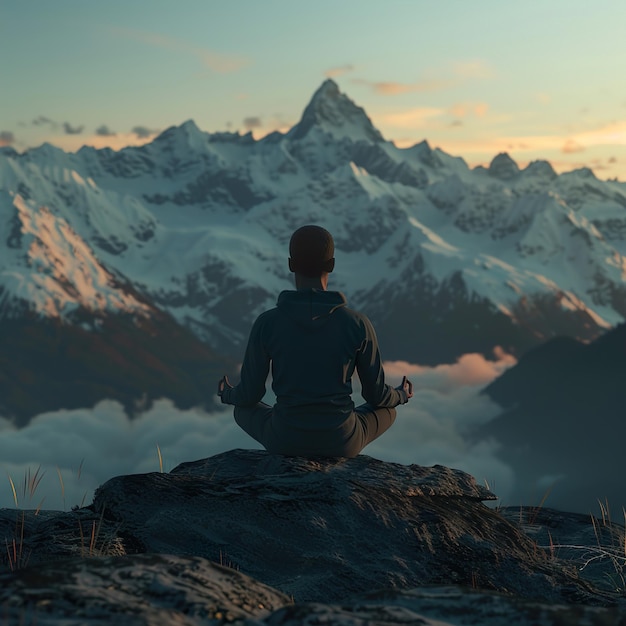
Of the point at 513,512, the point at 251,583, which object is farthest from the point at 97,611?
the point at 513,512

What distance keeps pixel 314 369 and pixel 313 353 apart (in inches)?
5.3

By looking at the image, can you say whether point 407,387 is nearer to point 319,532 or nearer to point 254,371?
point 254,371

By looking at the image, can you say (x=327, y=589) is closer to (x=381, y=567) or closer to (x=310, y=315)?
(x=381, y=567)

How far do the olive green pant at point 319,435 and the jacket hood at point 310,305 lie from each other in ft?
2.72

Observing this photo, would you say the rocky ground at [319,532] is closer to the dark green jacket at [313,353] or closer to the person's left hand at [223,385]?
the dark green jacket at [313,353]

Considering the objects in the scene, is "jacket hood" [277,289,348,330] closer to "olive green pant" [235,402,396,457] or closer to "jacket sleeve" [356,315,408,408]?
"jacket sleeve" [356,315,408,408]

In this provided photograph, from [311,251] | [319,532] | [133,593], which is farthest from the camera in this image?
[311,251]

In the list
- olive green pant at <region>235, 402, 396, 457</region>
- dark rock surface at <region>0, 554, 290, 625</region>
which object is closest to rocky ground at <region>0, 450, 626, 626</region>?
olive green pant at <region>235, 402, 396, 457</region>

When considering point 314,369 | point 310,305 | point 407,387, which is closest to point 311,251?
point 310,305

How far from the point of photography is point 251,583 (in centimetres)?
390

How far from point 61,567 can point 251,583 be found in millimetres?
795

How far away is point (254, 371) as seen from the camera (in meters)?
7.82

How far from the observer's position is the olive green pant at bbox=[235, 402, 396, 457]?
7535mm

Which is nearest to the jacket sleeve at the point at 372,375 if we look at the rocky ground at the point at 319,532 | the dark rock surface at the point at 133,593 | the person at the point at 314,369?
the person at the point at 314,369
